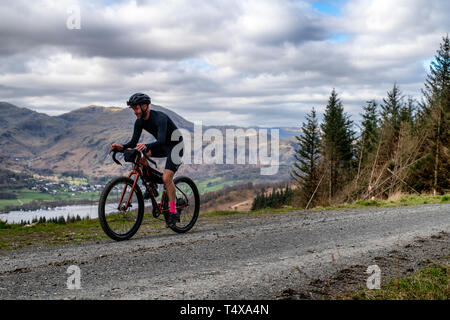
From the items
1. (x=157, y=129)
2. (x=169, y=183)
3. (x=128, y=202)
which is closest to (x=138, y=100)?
(x=157, y=129)

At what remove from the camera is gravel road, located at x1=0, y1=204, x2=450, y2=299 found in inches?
168

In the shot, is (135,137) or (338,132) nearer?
(135,137)

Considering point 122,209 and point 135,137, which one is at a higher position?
point 135,137

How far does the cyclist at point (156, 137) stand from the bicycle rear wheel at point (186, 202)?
46 centimetres

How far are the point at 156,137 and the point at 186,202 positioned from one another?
6.28 ft

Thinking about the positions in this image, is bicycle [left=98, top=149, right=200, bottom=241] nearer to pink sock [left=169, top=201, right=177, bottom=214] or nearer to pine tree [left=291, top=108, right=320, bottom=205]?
pink sock [left=169, top=201, right=177, bottom=214]

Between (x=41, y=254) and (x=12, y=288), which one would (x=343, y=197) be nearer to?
(x=41, y=254)

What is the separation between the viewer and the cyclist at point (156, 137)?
308 inches

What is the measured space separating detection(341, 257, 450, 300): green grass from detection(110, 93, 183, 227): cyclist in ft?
15.8

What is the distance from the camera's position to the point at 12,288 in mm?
4379

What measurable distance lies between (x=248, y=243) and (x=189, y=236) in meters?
1.52

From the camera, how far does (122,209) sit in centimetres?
790

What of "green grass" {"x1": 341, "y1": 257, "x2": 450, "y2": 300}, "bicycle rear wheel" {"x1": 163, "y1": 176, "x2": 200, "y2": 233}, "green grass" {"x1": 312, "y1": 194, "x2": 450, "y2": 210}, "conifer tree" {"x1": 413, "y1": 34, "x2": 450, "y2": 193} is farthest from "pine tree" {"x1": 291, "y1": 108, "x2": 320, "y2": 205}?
"green grass" {"x1": 341, "y1": 257, "x2": 450, "y2": 300}

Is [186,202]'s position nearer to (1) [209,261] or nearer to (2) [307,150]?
(1) [209,261]
